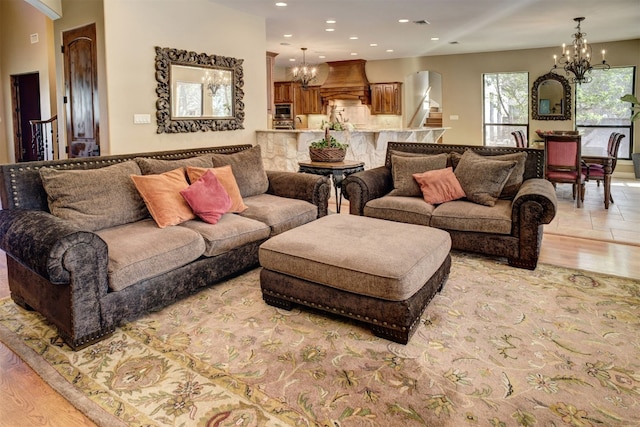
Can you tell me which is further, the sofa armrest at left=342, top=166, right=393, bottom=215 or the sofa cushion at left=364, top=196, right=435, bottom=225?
the sofa armrest at left=342, top=166, right=393, bottom=215

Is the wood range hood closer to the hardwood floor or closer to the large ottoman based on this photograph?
the hardwood floor

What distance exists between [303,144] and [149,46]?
8.14 feet

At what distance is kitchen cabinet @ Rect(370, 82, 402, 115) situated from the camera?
11.2 m

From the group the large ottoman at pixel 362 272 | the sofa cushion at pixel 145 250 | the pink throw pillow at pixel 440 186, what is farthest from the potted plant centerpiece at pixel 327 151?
the sofa cushion at pixel 145 250

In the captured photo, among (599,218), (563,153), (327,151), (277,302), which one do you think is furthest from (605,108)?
(277,302)

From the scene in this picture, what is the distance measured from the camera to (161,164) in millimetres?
3596

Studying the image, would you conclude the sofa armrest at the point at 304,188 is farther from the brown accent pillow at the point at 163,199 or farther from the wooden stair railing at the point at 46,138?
the wooden stair railing at the point at 46,138

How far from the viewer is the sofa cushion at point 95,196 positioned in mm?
2893

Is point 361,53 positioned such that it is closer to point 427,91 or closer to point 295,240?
point 427,91

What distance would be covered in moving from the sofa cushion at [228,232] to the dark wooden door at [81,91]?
8.56 feet

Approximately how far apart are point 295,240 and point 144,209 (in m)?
1.26

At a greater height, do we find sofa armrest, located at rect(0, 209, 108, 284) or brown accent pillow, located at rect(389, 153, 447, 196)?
brown accent pillow, located at rect(389, 153, 447, 196)

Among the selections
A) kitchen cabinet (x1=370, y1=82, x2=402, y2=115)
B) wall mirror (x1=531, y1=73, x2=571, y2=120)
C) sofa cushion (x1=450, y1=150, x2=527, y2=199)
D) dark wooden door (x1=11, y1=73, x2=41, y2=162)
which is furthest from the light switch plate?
wall mirror (x1=531, y1=73, x2=571, y2=120)

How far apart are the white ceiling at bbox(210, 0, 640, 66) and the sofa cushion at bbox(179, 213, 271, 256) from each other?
3.46 metres
